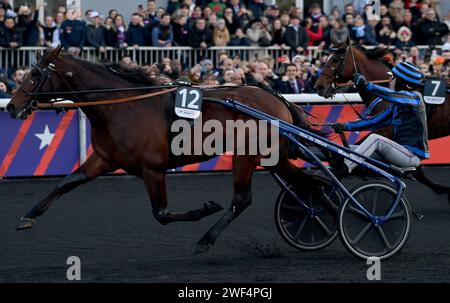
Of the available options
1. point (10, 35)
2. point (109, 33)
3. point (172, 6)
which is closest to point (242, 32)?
point (172, 6)

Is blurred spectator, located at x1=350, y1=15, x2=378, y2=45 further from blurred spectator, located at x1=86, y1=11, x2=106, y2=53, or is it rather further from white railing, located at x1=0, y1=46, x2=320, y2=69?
blurred spectator, located at x1=86, y1=11, x2=106, y2=53

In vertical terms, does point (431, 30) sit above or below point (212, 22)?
below

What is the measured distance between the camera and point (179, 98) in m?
8.72

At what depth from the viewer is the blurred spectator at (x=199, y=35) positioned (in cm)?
1723

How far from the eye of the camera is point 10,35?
16.4 m

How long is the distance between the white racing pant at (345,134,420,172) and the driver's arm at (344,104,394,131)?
0.28 metres

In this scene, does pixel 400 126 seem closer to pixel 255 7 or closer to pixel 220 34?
pixel 220 34

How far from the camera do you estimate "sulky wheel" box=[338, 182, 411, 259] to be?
8484 millimetres

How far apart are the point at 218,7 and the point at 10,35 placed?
362 cm

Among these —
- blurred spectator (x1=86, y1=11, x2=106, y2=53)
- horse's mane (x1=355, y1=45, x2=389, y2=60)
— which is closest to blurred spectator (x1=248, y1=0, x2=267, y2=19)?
blurred spectator (x1=86, y1=11, x2=106, y2=53)

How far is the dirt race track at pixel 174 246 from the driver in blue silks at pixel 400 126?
798 millimetres

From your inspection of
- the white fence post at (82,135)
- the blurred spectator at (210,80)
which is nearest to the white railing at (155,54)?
the blurred spectator at (210,80)

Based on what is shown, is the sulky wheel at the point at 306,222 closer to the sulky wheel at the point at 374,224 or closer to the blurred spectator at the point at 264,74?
the sulky wheel at the point at 374,224

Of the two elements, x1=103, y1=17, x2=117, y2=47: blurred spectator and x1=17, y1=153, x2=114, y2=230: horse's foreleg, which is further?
x1=103, y1=17, x2=117, y2=47: blurred spectator
